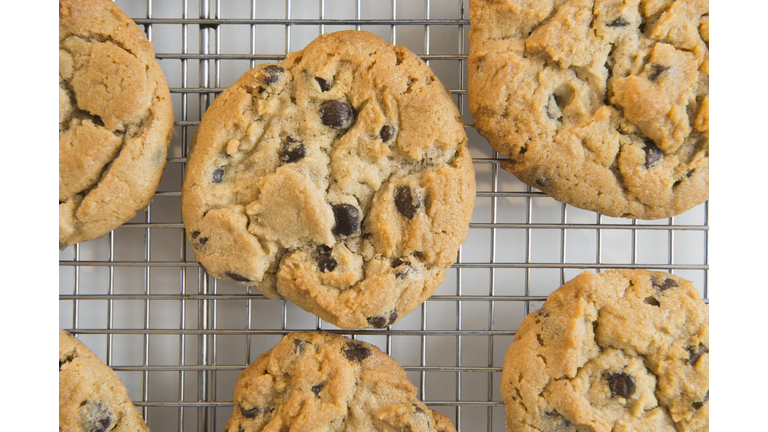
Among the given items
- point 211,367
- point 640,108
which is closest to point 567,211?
point 640,108

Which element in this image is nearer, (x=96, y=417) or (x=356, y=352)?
(x=96, y=417)

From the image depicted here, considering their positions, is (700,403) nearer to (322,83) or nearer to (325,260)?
(325,260)

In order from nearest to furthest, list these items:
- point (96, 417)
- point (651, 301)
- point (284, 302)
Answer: point (96, 417)
point (651, 301)
point (284, 302)

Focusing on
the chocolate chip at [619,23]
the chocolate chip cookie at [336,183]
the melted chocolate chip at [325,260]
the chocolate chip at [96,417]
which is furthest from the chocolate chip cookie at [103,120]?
the chocolate chip at [619,23]

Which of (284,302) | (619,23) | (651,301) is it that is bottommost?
(284,302)

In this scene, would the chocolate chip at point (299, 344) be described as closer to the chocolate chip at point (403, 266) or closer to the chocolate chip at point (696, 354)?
the chocolate chip at point (403, 266)

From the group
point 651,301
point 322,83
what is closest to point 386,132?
point 322,83

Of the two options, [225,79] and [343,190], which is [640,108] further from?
[225,79]

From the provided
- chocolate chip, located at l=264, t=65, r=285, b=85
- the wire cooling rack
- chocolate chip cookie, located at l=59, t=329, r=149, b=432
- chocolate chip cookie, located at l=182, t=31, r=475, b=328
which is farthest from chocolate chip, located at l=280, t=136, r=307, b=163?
chocolate chip cookie, located at l=59, t=329, r=149, b=432
